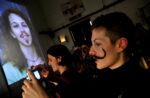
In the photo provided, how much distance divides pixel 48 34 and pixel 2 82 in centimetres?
438

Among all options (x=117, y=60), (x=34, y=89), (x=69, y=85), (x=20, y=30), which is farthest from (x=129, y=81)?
(x=20, y=30)

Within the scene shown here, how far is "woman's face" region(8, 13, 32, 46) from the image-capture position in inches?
123

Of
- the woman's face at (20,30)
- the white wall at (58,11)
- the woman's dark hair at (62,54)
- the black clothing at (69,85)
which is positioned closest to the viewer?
the black clothing at (69,85)

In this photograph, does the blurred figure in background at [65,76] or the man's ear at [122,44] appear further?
the blurred figure in background at [65,76]

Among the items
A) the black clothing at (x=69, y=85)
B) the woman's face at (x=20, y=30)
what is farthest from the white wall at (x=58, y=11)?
the black clothing at (x=69, y=85)

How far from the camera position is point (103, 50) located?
2.77ft

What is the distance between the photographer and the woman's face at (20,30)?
312cm

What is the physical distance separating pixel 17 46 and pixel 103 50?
9.54 feet

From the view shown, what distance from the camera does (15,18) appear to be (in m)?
3.27

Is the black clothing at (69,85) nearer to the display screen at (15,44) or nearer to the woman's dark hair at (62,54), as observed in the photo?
the woman's dark hair at (62,54)

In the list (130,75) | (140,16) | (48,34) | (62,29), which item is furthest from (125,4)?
(130,75)

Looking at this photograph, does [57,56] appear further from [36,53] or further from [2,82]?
[36,53]

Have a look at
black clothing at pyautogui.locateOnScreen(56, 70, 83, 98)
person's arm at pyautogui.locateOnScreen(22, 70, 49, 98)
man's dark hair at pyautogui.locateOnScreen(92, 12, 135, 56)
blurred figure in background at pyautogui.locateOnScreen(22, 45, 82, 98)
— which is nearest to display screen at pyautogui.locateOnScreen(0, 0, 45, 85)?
blurred figure in background at pyautogui.locateOnScreen(22, 45, 82, 98)

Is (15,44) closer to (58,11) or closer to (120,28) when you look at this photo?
(120,28)
